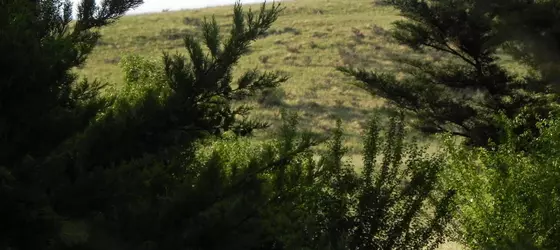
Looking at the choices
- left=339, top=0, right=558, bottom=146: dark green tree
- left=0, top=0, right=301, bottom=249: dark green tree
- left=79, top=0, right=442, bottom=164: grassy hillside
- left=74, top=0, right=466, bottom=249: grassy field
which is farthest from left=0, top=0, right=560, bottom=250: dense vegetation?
left=79, top=0, right=442, bottom=164: grassy hillside

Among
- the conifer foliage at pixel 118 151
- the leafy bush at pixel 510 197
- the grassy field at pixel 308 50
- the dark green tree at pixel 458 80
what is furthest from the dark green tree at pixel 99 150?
the grassy field at pixel 308 50

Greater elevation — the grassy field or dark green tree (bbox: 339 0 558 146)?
dark green tree (bbox: 339 0 558 146)

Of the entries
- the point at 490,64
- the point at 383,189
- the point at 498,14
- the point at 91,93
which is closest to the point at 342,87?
the point at 490,64

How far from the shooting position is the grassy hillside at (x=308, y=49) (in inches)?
1922

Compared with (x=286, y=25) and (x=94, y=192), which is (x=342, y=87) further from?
(x=94, y=192)

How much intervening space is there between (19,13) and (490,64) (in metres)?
19.2

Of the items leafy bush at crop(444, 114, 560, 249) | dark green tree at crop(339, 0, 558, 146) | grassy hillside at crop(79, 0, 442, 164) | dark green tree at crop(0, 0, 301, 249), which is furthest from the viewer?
grassy hillside at crop(79, 0, 442, 164)

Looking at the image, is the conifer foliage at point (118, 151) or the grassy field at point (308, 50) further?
the grassy field at point (308, 50)

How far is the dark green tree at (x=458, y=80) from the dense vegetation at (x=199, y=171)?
29.2 ft

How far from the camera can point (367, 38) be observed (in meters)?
65.8

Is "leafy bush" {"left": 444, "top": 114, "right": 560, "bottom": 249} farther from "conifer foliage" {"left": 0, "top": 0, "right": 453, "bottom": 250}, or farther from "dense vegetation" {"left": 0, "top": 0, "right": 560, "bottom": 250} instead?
"conifer foliage" {"left": 0, "top": 0, "right": 453, "bottom": 250}

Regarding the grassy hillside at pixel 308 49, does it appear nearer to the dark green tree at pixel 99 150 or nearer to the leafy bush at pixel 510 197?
the leafy bush at pixel 510 197

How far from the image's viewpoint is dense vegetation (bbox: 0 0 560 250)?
16.7 feet

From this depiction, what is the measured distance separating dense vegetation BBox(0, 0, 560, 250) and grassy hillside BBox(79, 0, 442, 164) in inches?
999
